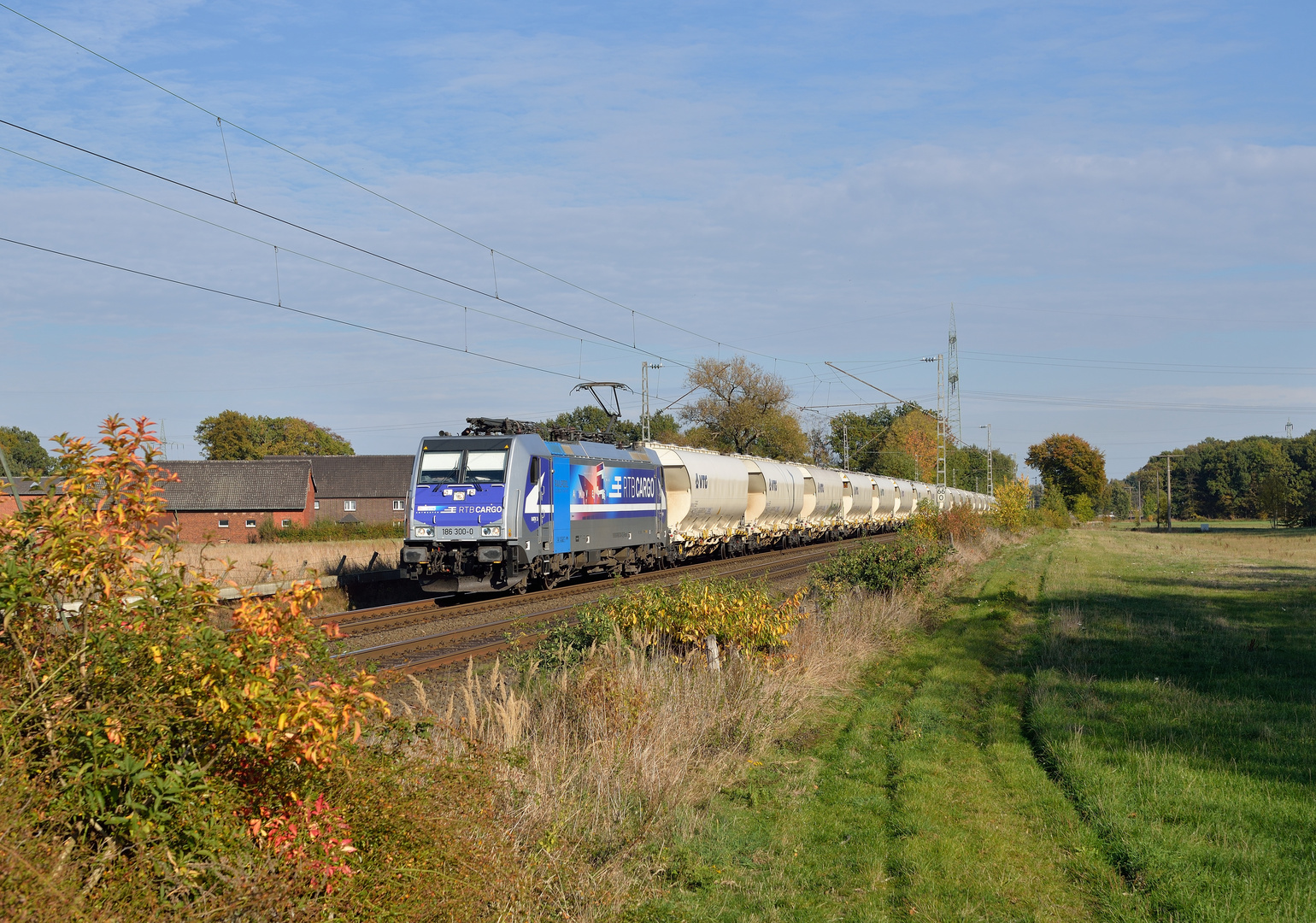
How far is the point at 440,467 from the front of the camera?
2092 centimetres

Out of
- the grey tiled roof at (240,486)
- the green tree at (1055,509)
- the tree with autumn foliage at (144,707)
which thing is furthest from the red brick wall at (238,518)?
the tree with autumn foliage at (144,707)

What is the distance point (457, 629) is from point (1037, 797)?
1086 centimetres

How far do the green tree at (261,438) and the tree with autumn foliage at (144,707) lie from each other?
10431 centimetres

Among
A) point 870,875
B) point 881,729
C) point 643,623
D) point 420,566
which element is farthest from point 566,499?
point 870,875

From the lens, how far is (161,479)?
3.99 metres

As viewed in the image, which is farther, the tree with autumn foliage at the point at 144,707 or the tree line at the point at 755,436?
the tree line at the point at 755,436

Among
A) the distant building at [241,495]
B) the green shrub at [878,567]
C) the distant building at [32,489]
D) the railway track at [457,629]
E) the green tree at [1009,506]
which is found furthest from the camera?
the distant building at [241,495]

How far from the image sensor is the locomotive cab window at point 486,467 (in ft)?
66.4

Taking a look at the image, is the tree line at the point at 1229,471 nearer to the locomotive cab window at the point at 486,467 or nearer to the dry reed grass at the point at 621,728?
the locomotive cab window at the point at 486,467

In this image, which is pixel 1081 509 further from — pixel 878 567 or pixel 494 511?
pixel 494 511

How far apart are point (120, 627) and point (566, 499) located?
757 inches

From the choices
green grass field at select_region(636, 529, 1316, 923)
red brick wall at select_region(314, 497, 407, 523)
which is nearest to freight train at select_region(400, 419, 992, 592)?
green grass field at select_region(636, 529, 1316, 923)

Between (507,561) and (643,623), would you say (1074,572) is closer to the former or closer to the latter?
(507,561)

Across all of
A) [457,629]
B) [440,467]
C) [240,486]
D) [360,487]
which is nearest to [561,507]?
[440,467]
